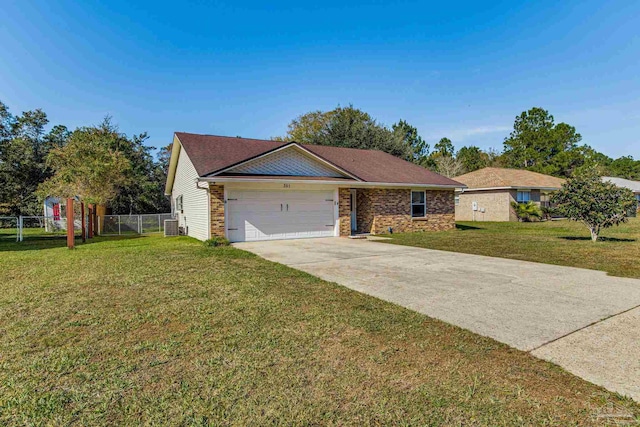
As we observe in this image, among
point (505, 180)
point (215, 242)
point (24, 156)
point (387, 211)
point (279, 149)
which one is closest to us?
point (215, 242)

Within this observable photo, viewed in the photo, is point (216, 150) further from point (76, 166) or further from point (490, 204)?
point (490, 204)

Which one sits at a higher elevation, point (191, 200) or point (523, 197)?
point (523, 197)

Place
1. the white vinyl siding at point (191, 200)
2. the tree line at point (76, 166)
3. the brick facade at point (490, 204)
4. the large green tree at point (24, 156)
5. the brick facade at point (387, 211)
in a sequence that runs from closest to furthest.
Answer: the white vinyl siding at point (191, 200) < the brick facade at point (387, 211) < the tree line at point (76, 166) < the large green tree at point (24, 156) < the brick facade at point (490, 204)

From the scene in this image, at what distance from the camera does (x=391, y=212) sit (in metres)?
16.0

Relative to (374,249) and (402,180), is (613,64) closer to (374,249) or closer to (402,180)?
(402,180)

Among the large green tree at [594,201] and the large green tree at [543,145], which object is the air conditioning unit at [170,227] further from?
the large green tree at [543,145]

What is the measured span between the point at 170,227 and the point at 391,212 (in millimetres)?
10701

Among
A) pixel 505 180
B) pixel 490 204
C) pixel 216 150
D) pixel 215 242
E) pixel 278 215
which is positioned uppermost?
pixel 216 150

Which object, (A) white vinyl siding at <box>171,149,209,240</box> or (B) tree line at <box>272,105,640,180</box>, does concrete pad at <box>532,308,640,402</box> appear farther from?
(B) tree line at <box>272,105,640,180</box>

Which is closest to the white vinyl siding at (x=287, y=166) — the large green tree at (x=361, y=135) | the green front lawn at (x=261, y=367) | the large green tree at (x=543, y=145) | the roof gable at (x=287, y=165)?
the roof gable at (x=287, y=165)

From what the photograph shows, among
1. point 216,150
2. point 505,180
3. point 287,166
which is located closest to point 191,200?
point 216,150

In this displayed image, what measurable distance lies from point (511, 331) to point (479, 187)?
22562 millimetres

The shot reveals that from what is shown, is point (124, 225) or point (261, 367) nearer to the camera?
point (261, 367)

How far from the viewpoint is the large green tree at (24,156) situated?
21875mm
